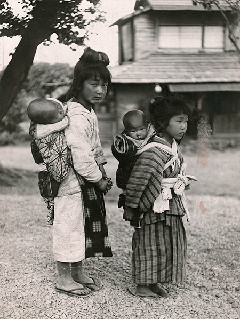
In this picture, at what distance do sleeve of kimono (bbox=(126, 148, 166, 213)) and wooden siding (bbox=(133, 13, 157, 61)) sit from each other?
948 cm

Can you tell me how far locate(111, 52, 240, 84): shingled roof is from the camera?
11242 millimetres

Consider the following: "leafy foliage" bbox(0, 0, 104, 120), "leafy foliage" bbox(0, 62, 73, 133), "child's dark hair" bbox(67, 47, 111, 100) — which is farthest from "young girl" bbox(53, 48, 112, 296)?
"leafy foliage" bbox(0, 62, 73, 133)

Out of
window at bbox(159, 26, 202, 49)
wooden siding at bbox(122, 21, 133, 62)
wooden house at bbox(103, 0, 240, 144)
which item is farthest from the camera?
A: wooden siding at bbox(122, 21, 133, 62)

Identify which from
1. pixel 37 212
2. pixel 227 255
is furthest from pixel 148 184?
pixel 37 212

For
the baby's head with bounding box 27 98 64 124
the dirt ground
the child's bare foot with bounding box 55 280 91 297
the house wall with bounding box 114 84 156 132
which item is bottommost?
the house wall with bounding box 114 84 156 132

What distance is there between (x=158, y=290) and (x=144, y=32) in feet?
32.8

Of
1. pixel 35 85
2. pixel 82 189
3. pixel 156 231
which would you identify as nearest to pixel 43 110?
pixel 82 189

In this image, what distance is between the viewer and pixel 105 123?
11961 mm

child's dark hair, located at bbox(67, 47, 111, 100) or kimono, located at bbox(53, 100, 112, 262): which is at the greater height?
child's dark hair, located at bbox(67, 47, 111, 100)

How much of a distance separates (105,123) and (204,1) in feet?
27.6

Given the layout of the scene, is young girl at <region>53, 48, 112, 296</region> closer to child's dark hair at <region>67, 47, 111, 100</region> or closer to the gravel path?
child's dark hair at <region>67, 47, 111, 100</region>

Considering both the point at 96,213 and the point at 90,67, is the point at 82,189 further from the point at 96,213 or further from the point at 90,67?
the point at 90,67

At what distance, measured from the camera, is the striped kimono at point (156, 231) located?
2674 millimetres

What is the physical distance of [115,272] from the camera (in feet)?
10.8
